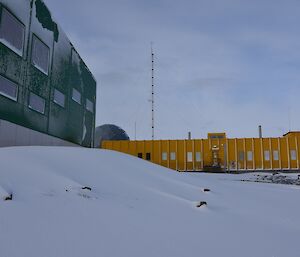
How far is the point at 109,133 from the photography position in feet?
168

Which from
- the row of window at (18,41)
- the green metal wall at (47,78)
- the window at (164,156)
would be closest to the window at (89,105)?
the green metal wall at (47,78)

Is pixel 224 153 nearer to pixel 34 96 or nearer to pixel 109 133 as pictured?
pixel 34 96

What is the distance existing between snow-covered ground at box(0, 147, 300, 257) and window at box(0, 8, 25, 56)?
→ 8896mm

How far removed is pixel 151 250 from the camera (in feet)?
14.2

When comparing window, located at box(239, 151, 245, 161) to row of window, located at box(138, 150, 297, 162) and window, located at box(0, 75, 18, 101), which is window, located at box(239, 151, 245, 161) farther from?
window, located at box(0, 75, 18, 101)

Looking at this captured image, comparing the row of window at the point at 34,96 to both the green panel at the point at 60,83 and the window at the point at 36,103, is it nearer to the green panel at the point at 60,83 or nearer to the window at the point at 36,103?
the window at the point at 36,103

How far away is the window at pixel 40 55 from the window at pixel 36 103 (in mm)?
1698

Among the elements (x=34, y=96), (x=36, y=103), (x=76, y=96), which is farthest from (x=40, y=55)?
(x=76, y=96)

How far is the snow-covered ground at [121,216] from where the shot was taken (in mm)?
4297

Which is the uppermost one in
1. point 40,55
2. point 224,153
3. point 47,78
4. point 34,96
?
point 40,55

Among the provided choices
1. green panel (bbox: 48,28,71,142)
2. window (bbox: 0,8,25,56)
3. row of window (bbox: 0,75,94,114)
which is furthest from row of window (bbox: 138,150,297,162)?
window (bbox: 0,8,25,56)

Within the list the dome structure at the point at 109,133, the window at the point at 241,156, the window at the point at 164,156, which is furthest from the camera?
the dome structure at the point at 109,133

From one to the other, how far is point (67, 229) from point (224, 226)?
8.97 ft

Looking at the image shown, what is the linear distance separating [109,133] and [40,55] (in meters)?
32.2
